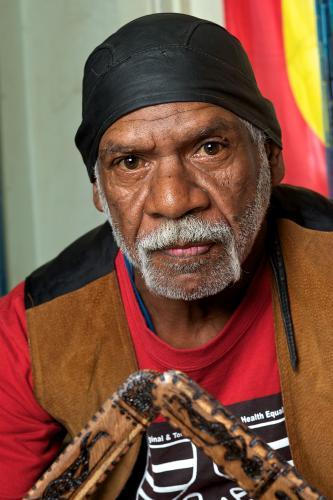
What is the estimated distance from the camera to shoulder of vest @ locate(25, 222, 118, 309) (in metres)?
1.56

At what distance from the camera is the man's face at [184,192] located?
1.31 meters

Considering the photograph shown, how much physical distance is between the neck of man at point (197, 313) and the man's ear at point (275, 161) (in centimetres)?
11

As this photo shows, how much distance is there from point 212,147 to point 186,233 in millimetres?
162

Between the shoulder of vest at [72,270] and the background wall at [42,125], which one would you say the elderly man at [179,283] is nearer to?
the shoulder of vest at [72,270]

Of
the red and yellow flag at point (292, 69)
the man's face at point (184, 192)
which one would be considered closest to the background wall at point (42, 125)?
the red and yellow flag at point (292, 69)

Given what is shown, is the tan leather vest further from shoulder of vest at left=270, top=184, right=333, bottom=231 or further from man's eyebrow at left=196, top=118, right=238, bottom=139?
man's eyebrow at left=196, top=118, right=238, bottom=139

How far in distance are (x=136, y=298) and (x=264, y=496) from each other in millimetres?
647

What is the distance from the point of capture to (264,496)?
3.13 feet

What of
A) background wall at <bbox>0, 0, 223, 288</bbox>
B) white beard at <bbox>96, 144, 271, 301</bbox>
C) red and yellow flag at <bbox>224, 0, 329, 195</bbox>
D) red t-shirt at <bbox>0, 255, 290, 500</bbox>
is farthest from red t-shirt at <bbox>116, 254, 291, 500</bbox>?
background wall at <bbox>0, 0, 223, 288</bbox>

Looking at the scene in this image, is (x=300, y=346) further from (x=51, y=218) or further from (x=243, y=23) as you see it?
(x=51, y=218)

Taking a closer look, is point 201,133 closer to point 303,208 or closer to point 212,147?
point 212,147

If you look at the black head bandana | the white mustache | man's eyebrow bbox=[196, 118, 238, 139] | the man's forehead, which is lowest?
the white mustache

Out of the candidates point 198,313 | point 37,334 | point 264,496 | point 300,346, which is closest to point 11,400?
point 37,334

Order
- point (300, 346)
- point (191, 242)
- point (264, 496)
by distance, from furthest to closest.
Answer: point (300, 346)
point (191, 242)
point (264, 496)
